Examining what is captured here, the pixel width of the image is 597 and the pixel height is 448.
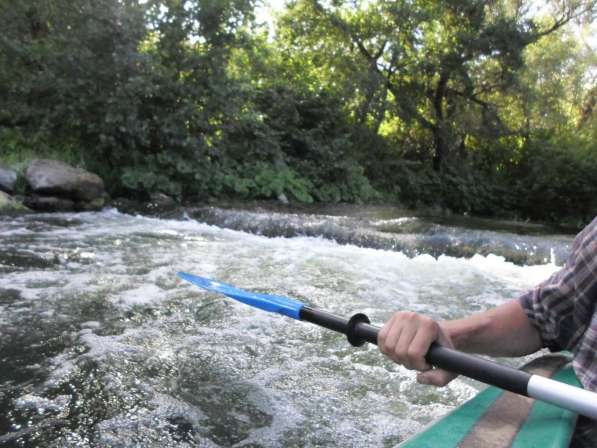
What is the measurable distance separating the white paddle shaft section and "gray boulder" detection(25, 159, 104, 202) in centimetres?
762

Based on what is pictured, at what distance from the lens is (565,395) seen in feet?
3.10

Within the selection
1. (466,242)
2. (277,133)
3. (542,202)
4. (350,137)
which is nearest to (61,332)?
(466,242)

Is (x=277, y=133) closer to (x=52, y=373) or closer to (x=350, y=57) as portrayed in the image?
(x=350, y=57)

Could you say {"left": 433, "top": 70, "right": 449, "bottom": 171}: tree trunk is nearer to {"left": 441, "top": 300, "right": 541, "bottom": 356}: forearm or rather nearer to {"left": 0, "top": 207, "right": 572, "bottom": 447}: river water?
{"left": 0, "top": 207, "right": 572, "bottom": 447}: river water

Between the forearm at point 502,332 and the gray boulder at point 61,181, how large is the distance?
7.25 m

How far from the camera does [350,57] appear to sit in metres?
13.4

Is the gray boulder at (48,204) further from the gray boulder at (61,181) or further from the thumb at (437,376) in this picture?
the thumb at (437,376)

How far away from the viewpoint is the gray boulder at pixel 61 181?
754 cm

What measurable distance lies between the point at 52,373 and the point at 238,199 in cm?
746

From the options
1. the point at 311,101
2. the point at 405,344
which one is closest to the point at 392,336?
the point at 405,344

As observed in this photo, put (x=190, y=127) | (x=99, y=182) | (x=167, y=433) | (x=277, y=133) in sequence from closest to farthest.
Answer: (x=167, y=433), (x=99, y=182), (x=190, y=127), (x=277, y=133)

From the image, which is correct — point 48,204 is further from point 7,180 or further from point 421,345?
point 421,345

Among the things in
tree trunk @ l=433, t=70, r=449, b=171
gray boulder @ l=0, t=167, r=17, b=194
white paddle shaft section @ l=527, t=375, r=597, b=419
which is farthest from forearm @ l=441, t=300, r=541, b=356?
tree trunk @ l=433, t=70, r=449, b=171

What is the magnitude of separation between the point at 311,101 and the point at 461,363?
11924 millimetres
